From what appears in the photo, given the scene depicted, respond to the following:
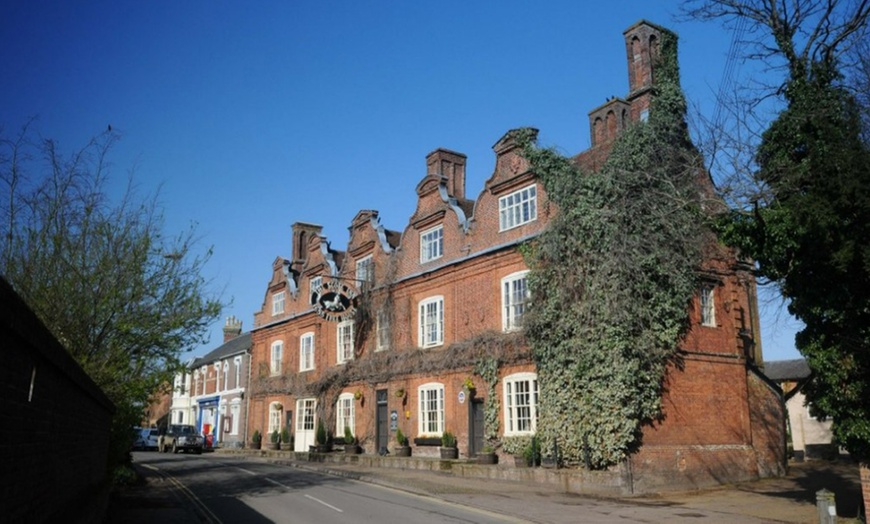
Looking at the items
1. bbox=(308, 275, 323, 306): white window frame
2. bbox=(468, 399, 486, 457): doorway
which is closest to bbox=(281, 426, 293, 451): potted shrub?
bbox=(308, 275, 323, 306): white window frame

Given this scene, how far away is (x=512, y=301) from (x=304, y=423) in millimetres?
17548

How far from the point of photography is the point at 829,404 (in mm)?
13914

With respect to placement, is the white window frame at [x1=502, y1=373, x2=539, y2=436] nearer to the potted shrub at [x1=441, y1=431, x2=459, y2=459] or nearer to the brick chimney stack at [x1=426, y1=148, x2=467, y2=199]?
the potted shrub at [x1=441, y1=431, x2=459, y2=459]

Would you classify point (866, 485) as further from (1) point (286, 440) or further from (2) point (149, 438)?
(2) point (149, 438)

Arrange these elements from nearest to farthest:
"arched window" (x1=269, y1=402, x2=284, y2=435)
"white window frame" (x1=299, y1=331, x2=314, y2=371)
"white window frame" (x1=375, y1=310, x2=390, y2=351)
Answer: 1. "white window frame" (x1=375, y1=310, x2=390, y2=351)
2. "white window frame" (x1=299, y1=331, x2=314, y2=371)
3. "arched window" (x1=269, y1=402, x2=284, y2=435)

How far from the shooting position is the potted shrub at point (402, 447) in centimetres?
2809

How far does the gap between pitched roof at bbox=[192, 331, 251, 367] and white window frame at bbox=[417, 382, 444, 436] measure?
22.7 metres

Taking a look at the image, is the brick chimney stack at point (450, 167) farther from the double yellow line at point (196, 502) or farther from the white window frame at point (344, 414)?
the double yellow line at point (196, 502)

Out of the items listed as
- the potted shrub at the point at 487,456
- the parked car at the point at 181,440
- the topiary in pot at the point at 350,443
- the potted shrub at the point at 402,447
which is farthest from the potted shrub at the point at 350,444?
the parked car at the point at 181,440

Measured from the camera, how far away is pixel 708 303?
909 inches

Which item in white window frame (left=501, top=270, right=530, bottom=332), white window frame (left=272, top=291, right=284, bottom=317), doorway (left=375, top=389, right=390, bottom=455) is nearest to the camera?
white window frame (left=501, top=270, right=530, bottom=332)

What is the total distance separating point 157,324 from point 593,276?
1215 centimetres

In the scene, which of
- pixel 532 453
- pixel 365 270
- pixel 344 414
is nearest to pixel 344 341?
pixel 344 414

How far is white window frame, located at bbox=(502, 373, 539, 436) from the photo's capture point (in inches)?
901
